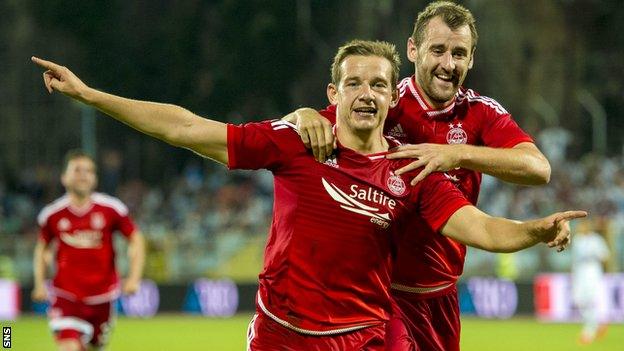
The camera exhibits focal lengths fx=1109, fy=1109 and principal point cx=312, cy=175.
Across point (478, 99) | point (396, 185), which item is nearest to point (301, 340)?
point (396, 185)

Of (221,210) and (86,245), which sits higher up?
(221,210)

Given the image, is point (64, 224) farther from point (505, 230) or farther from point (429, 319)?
point (505, 230)

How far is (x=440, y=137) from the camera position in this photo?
604cm

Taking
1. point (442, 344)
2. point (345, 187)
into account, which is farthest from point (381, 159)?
point (442, 344)

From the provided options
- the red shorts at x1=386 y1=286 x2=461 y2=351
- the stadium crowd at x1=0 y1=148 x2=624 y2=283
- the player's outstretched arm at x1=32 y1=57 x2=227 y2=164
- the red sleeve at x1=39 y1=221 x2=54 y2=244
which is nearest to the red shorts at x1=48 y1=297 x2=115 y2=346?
the red sleeve at x1=39 y1=221 x2=54 y2=244

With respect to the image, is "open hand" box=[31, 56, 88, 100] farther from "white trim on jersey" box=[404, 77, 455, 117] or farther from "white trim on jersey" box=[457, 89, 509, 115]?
"white trim on jersey" box=[457, 89, 509, 115]

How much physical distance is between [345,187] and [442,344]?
1728 millimetres

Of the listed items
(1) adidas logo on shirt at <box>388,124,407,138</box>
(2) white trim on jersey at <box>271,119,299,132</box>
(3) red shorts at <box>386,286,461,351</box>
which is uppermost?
(1) adidas logo on shirt at <box>388,124,407,138</box>

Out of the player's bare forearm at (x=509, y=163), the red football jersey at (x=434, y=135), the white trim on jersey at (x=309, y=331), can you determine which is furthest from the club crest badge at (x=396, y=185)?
the red football jersey at (x=434, y=135)

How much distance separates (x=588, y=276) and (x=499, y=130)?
1261cm

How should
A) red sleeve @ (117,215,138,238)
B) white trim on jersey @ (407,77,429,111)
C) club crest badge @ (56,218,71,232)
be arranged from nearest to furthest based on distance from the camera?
white trim on jersey @ (407,77,429,111), club crest badge @ (56,218,71,232), red sleeve @ (117,215,138,238)

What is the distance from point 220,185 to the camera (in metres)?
24.5

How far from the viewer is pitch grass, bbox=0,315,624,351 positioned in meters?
16.2

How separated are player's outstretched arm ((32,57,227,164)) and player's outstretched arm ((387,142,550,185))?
0.82 metres
